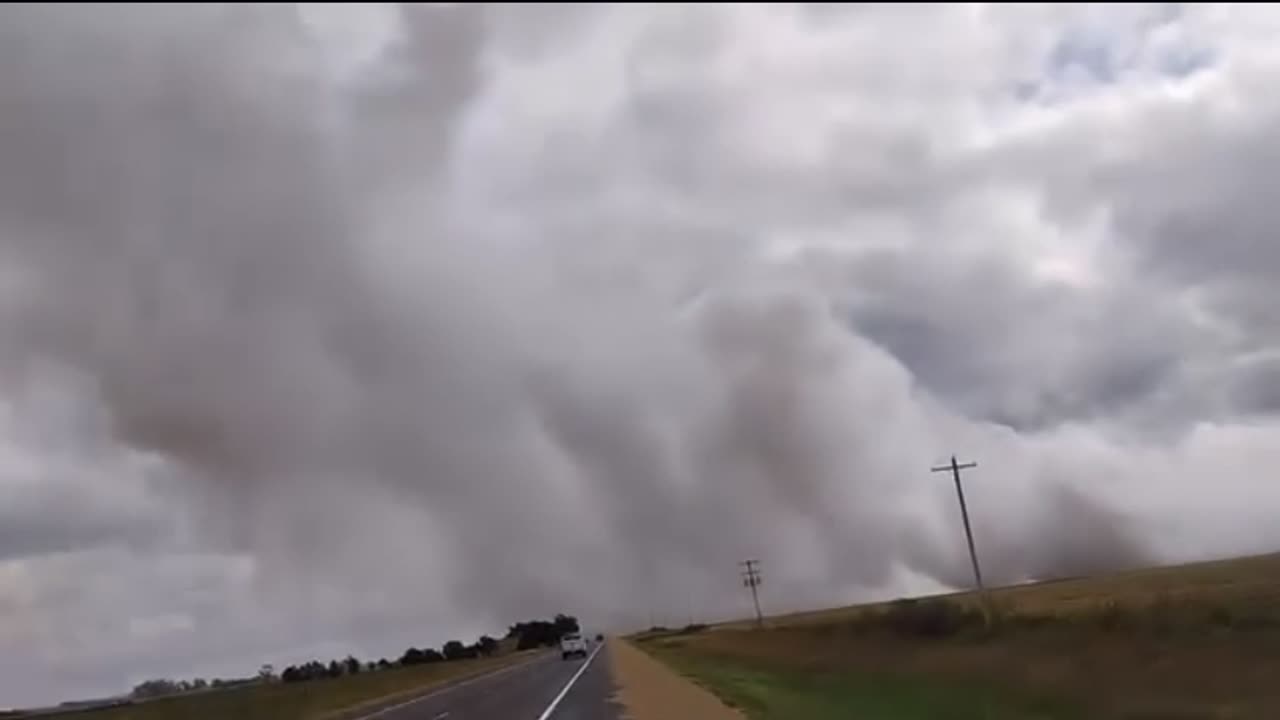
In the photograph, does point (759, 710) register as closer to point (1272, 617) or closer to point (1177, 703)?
point (1177, 703)

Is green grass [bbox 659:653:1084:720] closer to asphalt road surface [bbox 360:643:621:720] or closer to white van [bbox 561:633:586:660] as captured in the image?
asphalt road surface [bbox 360:643:621:720]

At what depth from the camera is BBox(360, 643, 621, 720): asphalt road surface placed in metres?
38.8

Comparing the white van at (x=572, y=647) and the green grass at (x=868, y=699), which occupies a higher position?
the white van at (x=572, y=647)

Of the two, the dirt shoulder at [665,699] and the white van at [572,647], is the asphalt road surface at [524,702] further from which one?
the white van at [572,647]

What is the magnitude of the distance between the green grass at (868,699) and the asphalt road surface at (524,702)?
4265 millimetres

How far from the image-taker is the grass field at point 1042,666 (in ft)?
105

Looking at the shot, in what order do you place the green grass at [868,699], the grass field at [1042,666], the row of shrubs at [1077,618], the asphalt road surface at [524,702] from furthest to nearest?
1. the row of shrubs at [1077,618]
2. the asphalt road surface at [524,702]
3. the green grass at [868,699]
4. the grass field at [1042,666]

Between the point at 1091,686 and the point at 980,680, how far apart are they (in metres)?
7.60

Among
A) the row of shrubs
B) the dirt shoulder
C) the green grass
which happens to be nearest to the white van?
the row of shrubs

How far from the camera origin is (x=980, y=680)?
1706 inches

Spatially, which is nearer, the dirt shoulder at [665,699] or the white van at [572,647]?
the dirt shoulder at [665,699]

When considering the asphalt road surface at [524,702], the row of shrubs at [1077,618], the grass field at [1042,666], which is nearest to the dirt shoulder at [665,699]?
the asphalt road surface at [524,702]

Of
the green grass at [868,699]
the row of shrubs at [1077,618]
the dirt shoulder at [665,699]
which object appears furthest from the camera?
the row of shrubs at [1077,618]

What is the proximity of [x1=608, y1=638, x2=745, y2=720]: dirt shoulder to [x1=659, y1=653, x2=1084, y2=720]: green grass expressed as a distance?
0.77 meters
